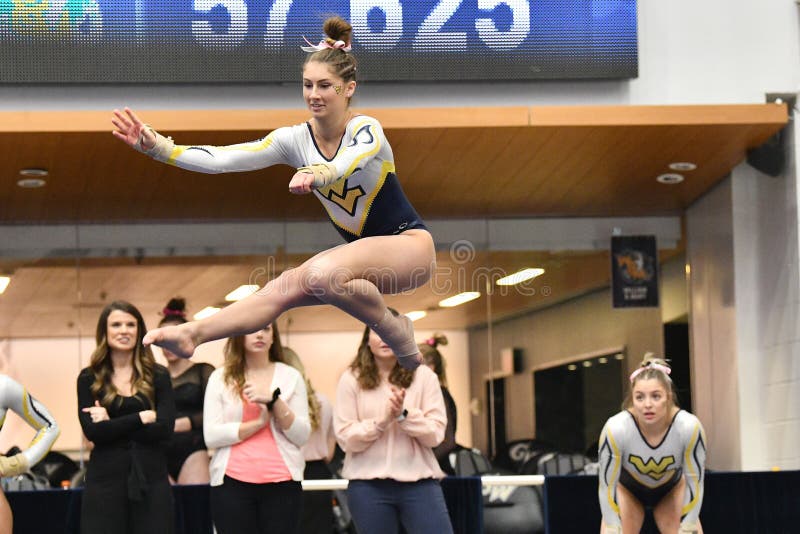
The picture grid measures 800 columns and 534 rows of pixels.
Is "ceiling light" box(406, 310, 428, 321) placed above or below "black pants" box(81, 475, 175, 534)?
Result: above

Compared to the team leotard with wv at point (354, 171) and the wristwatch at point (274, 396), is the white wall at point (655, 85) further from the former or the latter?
the team leotard with wv at point (354, 171)

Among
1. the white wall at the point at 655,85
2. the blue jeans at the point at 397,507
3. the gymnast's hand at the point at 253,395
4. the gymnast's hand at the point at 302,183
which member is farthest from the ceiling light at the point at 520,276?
the gymnast's hand at the point at 302,183

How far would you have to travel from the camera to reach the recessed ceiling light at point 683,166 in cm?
909

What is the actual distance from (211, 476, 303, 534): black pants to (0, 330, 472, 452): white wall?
3892mm

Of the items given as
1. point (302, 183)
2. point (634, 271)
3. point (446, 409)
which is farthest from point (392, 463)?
point (634, 271)

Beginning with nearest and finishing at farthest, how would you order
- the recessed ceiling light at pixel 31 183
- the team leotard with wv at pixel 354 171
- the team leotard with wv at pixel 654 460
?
the team leotard with wv at pixel 354 171 → the team leotard with wv at pixel 654 460 → the recessed ceiling light at pixel 31 183

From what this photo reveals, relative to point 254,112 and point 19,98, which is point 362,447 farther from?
point 19,98

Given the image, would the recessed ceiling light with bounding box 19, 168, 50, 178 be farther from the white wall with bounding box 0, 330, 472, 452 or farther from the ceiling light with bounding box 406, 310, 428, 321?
the ceiling light with bounding box 406, 310, 428, 321

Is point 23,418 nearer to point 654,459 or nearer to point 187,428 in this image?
point 187,428

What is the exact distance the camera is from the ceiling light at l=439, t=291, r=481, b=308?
1038 cm

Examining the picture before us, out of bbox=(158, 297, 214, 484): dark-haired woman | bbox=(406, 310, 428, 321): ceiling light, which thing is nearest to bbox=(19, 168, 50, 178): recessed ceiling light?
bbox=(158, 297, 214, 484): dark-haired woman

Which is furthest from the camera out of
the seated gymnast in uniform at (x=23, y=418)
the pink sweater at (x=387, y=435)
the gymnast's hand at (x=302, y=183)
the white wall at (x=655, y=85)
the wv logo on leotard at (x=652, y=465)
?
the white wall at (x=655, y=85)

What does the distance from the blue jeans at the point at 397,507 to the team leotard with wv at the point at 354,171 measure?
1.72 meters

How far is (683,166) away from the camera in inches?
361
